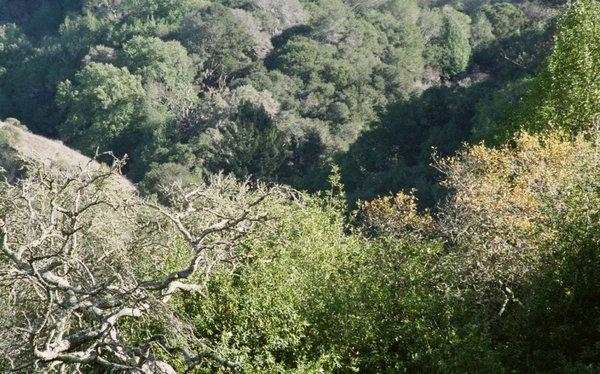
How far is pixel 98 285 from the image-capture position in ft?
32.8

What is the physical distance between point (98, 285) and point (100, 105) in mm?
52794

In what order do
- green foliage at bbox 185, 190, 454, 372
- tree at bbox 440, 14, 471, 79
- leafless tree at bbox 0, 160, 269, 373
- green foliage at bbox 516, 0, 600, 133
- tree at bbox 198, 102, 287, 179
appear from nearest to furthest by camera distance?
1. leafless tree at bbox 0, 160, 269, 373
2. green foliage at bbox 185, 190, 454, 372
3. green foliage at bbox 516, 0, 600, 133
4. tree at bbox 198, 102, 287, 179
5. tree at bbox 440, 14, 471, 79

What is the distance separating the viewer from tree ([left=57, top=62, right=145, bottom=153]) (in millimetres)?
58781

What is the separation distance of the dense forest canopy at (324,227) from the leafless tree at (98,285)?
51 millimetres

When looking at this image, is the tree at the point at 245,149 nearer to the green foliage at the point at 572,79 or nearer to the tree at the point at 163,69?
the tree at the point at 163,69

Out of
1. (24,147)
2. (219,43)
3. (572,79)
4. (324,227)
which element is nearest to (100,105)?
(219,43)

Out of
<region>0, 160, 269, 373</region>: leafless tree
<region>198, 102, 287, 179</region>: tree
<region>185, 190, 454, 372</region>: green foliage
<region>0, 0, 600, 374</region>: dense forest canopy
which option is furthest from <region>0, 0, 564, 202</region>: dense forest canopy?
<region>0, 160, 269, 373</region>: leafless tree

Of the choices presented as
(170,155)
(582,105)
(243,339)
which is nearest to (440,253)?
(243,339)

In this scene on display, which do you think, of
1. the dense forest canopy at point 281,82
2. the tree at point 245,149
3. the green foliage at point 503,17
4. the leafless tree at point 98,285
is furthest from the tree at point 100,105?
the leafless tree at point 98,285

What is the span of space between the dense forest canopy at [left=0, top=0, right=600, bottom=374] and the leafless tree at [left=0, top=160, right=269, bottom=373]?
0.05 m

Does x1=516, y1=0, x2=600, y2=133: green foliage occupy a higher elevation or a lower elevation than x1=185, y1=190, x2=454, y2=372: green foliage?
higher

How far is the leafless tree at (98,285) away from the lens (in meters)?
9.71

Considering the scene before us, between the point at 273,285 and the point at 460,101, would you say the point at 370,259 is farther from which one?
the point at 460,101

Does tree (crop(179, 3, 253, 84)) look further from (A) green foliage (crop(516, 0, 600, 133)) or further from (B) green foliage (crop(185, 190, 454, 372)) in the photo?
(B) green foliage (crop(185, 190, 454, 372))
